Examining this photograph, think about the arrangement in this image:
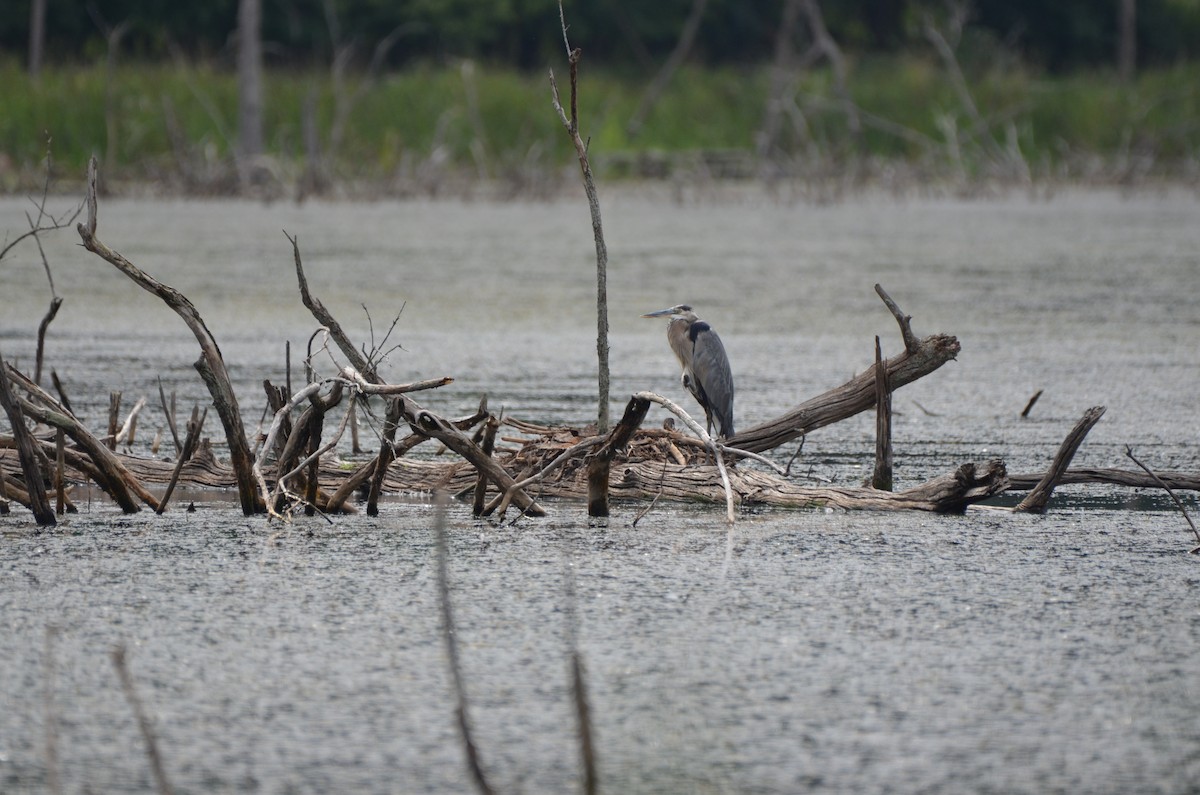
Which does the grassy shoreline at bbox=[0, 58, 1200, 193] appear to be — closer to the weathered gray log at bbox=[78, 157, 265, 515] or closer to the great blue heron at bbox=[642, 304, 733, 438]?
the great blue heron at bbox=[642, 304, 733, 438]

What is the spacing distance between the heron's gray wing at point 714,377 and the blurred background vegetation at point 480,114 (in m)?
9.02

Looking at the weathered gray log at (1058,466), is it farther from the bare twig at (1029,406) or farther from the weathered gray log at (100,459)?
the weathered gray log at (100,459)

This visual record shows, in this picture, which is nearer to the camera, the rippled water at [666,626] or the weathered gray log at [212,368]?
the rippled water at [666,626]

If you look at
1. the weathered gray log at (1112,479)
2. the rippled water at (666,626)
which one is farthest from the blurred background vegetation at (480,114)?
the weathered gray log at (1112,479)

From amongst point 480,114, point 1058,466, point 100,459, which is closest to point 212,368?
point 100,459

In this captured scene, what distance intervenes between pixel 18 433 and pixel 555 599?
39.7 inches

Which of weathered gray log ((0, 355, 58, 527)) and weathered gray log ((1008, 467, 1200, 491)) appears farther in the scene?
weathered gray log ((1008, 467, 1200, 491))

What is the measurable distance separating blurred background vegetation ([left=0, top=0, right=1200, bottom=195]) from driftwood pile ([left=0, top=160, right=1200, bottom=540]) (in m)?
9.30

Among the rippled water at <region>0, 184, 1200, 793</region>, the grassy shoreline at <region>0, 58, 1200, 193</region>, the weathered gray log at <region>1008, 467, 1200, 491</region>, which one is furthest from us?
the grassy shoreline at <region>0, 58, 1200, 193</region>

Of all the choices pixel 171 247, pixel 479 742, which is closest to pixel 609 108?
pixel 171 247

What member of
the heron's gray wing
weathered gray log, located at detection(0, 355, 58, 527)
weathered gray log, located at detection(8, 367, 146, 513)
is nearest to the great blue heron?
the heron's gray wing

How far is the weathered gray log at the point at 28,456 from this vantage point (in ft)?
9.42

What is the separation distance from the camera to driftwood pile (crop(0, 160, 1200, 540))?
2.99 m

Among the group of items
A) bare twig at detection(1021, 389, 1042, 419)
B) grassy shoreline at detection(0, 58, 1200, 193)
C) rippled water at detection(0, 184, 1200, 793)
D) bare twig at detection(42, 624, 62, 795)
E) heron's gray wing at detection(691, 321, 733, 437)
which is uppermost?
grassy shoreline at detection(0, 58, 1200, 193)
